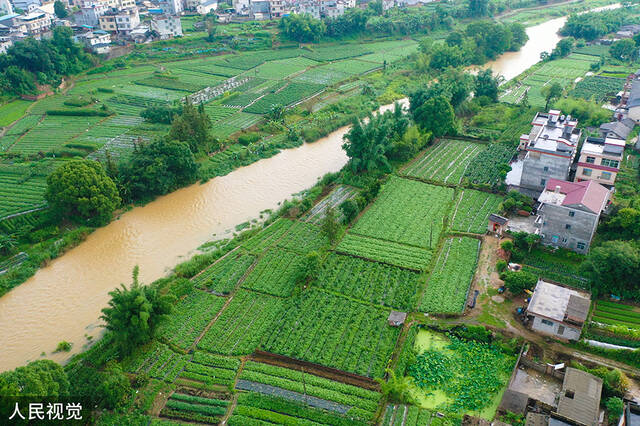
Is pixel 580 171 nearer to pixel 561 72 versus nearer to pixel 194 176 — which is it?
pixel 194 176

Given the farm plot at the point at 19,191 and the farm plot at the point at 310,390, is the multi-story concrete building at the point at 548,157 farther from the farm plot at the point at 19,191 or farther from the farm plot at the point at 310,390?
the farm plot at the point at 19,191

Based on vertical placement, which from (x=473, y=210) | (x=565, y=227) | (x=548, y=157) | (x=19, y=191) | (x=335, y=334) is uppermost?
(x=548, y=157)

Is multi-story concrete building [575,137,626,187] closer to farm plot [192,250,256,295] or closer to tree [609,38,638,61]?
farm plot [192,250,256,295]

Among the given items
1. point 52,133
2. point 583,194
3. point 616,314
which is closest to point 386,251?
point 583,194

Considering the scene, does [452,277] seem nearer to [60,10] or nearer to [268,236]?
[268,236]

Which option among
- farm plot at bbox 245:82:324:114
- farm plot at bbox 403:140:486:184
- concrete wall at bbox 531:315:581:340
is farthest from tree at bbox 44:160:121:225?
concrete wall at bbox 531:315:581:340

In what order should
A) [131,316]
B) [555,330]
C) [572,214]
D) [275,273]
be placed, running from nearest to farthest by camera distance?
[131,316] < [555,330] < [572,214] < [275,273]
